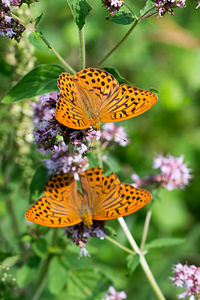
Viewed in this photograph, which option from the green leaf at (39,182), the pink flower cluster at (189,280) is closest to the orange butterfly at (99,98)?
the green leaf at (39,182)

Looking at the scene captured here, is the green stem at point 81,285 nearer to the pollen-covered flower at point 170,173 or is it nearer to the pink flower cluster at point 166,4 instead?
the pollen-covered flower at point 170,173

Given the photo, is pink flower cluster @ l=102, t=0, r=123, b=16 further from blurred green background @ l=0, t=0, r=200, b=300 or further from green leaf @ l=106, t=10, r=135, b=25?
blurred green background @ l=0, t=0, r=200, b=300

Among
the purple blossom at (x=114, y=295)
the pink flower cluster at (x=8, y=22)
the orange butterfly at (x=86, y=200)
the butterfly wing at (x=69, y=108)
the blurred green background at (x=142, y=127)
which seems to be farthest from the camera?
the blurred green background at (x=142, y=127)

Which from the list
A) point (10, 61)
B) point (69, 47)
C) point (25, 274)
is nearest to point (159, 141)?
point (69, 47)

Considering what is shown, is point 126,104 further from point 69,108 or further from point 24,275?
point 24,275

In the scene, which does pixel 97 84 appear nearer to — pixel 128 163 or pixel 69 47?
pixel 128 163

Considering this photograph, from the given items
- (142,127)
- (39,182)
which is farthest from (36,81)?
(142,127)

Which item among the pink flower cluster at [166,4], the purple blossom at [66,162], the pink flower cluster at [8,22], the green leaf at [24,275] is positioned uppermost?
the pink flower cluster at [166,4]
